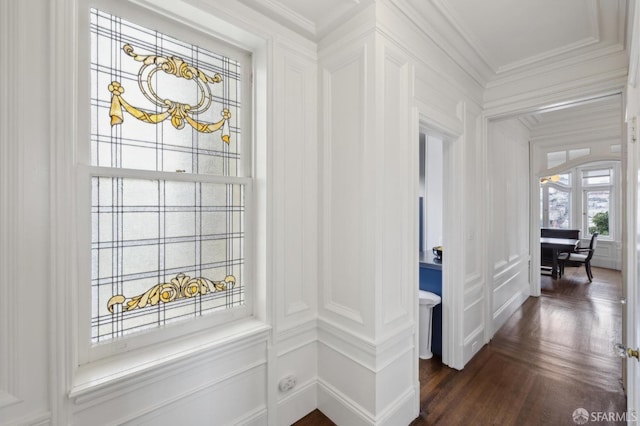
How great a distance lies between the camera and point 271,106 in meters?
1.84

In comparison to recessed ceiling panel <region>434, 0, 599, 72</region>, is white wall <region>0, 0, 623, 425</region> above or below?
below

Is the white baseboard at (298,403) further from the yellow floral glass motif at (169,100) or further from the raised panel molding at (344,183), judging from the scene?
the yellow floral glass motif at (169,100)

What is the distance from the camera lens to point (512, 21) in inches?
82.4

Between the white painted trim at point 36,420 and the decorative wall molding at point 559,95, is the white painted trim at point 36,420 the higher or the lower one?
the lower one

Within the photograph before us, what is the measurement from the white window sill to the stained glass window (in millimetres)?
128

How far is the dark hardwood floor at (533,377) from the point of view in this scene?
2059 millimetres

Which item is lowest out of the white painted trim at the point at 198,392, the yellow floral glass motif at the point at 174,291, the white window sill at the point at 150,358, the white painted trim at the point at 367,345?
the white painted trim at the point at 198,392

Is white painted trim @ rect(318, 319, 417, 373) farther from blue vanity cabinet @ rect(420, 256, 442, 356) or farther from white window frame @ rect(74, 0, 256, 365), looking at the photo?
blue vanity cabinet @ rect(420, 256, 442, 356)

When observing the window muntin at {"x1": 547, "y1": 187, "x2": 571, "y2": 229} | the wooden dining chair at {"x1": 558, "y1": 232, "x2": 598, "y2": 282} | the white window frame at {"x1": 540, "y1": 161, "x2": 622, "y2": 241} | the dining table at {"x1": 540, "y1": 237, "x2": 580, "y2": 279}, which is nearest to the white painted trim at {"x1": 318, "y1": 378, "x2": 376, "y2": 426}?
the dining table at {"x1": 540, "y1": 237, "x2": 580, "y2": 279}

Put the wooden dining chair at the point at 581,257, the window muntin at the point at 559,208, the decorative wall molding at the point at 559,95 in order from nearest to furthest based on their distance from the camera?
the decorative wall molding at the point at 559,95 → the wooden dining chair at the point at 581,257 → the window muntin at the point at 559,208

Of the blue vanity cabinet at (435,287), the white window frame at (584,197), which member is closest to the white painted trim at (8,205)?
the blue vanity cabinet at (435,287)

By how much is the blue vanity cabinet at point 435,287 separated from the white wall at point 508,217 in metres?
0.73

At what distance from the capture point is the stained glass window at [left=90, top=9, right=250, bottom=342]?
1411 mm

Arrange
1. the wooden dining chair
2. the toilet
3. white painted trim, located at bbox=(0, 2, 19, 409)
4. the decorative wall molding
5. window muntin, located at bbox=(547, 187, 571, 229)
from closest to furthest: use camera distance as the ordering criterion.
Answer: white painted trim, located at bbox=(0, 2, 19, 409)
the decorative wall molding
the toilet
the wooden dining chair
window muntin, located at bbox=(547, 187, 571, 229)
